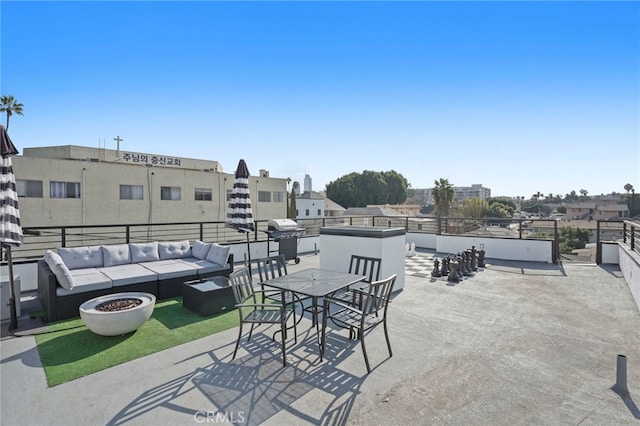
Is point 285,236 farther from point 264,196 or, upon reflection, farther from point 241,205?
point 264,196

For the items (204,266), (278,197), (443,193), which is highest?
(443,193)

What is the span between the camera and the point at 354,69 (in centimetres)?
1039

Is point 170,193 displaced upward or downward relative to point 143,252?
upward

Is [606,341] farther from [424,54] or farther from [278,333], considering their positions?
[424,54]

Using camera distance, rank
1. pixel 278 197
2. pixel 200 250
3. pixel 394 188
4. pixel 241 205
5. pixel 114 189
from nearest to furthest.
Answer: pixel 241 205 → pixel 200 250 → pixel 114 189 → pixel 278 197 → pixel 394 188

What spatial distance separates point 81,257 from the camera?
5.09 m

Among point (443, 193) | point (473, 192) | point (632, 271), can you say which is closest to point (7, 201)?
point (632, 271)

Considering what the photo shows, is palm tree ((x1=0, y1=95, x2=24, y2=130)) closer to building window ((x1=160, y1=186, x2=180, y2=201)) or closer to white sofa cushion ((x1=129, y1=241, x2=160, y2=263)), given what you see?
building window ((x1=160, y1=186, x2=180, y2=201))

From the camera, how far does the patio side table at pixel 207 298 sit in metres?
4.45

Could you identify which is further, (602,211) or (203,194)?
(602,211)

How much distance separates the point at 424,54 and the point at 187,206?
1801 cm

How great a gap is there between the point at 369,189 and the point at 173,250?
2053 inches

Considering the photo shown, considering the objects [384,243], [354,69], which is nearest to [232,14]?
[354,69]

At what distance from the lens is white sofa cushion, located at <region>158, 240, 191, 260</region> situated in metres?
6.03
